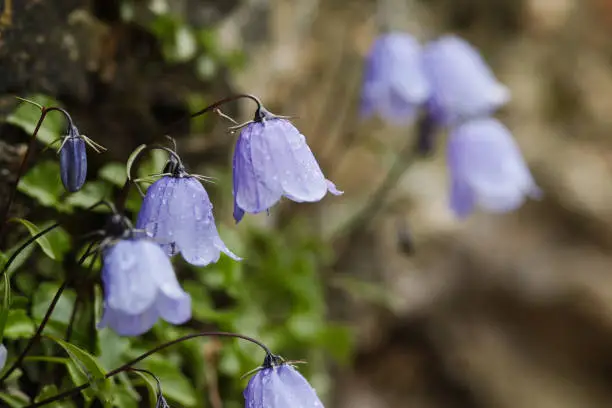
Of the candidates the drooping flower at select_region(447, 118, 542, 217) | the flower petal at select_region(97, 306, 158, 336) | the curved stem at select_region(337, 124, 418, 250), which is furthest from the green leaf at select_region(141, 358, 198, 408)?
the curved stem at select_region(337, 124, 418, 250)

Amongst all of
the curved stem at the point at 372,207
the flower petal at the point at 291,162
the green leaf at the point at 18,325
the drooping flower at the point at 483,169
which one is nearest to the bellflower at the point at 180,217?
the flower petal at the point at 291,162

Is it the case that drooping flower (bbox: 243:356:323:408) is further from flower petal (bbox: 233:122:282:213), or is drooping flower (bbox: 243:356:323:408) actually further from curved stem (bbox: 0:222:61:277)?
curved stem (bbox: 0:222:61:277)

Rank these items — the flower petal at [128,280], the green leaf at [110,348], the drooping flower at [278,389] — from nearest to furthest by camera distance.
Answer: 1. the flower petal at [128,280]
2. the drooping flower at [278,389]
3. the green leaf at [110,348]

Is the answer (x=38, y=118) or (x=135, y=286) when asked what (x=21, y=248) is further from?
(x=38, y=118)

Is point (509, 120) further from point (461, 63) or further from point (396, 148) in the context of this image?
point (461, 63)

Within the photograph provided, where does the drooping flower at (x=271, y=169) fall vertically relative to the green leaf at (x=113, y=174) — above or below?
above

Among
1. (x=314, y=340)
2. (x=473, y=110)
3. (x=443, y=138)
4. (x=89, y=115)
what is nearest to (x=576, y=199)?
(x=443, y=138)

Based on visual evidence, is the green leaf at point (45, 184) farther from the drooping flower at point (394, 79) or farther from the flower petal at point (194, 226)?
the drooping flower at point (394, 79)

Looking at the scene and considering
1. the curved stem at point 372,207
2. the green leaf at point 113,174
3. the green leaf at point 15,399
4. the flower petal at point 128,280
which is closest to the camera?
the flower petal at point 128,280
